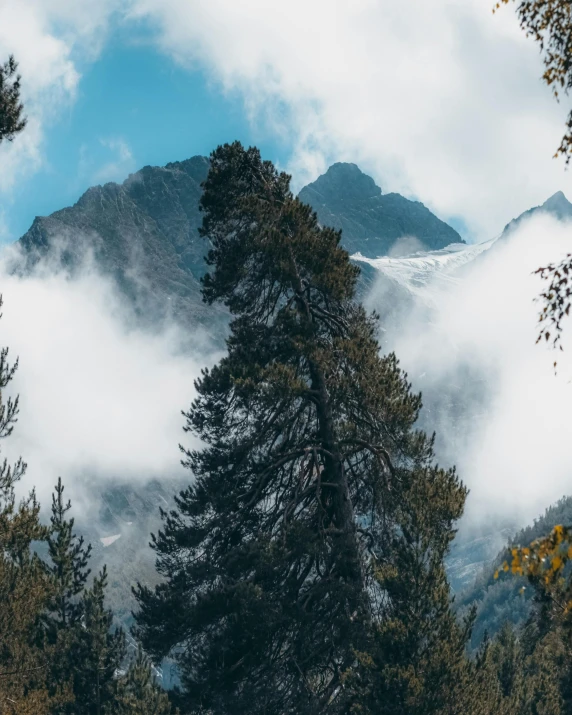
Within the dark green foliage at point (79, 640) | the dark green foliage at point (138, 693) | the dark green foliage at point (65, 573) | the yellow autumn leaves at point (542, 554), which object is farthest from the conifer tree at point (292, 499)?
the yellow autumn leaves at point (542, 554)

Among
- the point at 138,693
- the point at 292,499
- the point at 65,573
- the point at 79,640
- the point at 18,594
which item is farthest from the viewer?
the point at 138,693

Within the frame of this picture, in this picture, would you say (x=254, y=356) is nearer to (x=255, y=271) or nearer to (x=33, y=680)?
(x=255, y=271)

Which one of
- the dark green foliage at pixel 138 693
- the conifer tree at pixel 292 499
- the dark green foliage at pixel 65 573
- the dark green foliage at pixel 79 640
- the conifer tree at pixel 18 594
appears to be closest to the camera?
the conifer tree at pixel 18 594

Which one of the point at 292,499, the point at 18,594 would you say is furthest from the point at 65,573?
the point at 292,499

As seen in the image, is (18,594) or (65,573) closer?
(18,594)

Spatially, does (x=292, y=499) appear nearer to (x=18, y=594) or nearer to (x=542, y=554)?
(x=18, y=594)

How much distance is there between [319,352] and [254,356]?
6.00 feet

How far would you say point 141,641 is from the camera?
745 inches

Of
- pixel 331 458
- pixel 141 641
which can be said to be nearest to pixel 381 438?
pixel 331 458

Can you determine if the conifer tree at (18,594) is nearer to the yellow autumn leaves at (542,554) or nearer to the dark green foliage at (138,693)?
the dark green foliage at (138,693)

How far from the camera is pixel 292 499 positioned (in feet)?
59.8

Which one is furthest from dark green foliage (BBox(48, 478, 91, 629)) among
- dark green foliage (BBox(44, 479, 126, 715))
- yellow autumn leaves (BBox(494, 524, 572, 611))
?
yellow autumn leaves (BBox(494, 524, 572, 611))

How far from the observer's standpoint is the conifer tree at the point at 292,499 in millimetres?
17531

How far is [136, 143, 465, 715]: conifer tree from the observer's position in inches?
690
